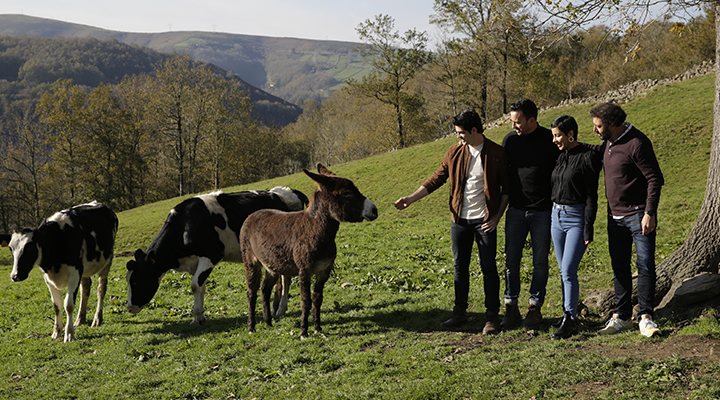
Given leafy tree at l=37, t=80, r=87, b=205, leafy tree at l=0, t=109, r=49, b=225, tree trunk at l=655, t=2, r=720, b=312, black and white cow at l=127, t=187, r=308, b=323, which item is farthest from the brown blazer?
leafy tree at l=0, t=109, r=49, b=225

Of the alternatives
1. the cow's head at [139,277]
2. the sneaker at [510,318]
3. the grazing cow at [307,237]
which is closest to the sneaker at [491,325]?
the sneaker at [510,318]

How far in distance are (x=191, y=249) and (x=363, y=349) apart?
182 inches

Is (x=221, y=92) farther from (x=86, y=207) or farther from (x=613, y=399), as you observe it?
(x=613, y=399)

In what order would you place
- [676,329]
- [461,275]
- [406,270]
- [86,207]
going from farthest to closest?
[406,270] < [86,207] < [461,275] < [676,329]

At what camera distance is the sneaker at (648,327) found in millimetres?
6832

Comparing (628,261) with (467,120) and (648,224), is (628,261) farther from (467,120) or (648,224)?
(467,120)

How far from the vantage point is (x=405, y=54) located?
53.2 m

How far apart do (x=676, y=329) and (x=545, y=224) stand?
6.46 feet

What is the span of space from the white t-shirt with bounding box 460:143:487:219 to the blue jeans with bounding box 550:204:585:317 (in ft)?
3.09

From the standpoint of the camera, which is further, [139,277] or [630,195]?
[139,277]

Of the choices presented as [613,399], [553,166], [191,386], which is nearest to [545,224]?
[553,166]

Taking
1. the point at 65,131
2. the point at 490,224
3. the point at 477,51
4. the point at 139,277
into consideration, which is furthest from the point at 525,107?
the point at 65,131

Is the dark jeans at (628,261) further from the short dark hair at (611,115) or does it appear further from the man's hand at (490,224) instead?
the man's hand at (490,224)

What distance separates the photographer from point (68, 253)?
37.6 ft
